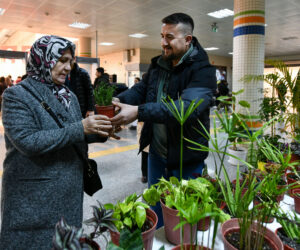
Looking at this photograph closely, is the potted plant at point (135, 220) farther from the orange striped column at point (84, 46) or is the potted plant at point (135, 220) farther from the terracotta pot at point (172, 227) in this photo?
the orange striped column at point (84, 46)

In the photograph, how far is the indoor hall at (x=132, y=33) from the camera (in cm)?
369

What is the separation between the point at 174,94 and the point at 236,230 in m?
0.77

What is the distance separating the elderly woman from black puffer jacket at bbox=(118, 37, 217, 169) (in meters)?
0.27

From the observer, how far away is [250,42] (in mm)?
4102

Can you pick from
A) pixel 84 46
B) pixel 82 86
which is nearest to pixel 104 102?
pixel 82 86

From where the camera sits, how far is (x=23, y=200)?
1018 millimetres

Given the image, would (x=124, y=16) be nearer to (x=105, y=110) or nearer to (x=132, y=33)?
(x=132, y=33)

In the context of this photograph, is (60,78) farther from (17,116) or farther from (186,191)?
(186,191)

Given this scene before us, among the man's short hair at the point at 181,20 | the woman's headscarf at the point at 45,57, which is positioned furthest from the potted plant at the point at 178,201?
the man's short hair at the point at 181,20

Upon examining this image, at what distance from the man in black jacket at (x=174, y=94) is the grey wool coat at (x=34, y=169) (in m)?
0.30

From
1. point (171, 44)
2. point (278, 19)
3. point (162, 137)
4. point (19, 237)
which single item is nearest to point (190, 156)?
point (162, 137)

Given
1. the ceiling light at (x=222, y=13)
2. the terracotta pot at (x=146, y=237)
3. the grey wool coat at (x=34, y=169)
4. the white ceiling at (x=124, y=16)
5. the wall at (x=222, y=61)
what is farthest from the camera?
the wall at (x=222, y=61)

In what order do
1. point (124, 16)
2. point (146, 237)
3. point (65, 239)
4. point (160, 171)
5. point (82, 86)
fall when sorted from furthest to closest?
1. point (124, 16)
2. point (82, 86)
3. point (160, 171)
4. point (146, 237)
5. point (65, 239)

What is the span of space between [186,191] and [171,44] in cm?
79
